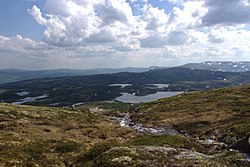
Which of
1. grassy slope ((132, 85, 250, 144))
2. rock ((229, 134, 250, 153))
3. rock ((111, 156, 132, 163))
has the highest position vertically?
rock ((111, 156, 132, 163))

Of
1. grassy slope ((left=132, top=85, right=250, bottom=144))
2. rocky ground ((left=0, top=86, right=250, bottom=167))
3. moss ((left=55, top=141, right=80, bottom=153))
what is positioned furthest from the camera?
grassy slope ((left=132, top=85, right=250, bottom=144))

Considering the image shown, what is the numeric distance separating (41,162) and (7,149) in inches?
268

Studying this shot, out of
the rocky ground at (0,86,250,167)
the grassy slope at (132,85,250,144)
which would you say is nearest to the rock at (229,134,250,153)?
the rocky ground at (0,86,250,167)

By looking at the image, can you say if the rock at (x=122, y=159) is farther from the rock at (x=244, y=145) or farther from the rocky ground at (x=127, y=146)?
the rock at (x=244, y=145)

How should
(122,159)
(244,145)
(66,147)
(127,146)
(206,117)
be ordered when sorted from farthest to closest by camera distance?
1. (206,117)
2. (244,145)
3. (66,147)
4. (127,146)
5. (122,159)

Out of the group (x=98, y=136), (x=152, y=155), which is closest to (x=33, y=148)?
(x=152, y=155)

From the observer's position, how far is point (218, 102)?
13550cm

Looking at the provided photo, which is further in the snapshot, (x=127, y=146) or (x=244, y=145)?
(x=244, y=145)

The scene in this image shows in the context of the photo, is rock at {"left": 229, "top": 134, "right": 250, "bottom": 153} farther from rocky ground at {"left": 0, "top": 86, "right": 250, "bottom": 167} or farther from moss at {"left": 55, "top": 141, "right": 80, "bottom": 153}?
moss at {"left": 55, "top": 141, "right": 80, "bottom": 153}

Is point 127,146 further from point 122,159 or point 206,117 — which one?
point 206,117

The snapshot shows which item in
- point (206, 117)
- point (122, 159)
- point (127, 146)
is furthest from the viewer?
point (206, 117)

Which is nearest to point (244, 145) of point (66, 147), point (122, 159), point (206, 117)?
→ point (122, 159)

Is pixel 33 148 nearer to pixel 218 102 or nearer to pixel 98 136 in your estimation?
pixel 98 136

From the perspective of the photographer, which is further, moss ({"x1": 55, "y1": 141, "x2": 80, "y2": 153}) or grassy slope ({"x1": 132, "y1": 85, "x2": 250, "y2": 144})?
grassy slope ({"x1": 132, "y1": 85, "x2": 250, "y2": 144})
